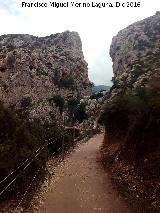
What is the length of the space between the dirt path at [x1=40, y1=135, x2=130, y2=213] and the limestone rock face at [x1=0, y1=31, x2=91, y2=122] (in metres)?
26.7

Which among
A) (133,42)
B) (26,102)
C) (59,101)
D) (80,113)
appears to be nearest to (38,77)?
(59,101)

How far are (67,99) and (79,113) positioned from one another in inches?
141

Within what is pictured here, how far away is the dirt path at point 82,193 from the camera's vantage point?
18.2 metres

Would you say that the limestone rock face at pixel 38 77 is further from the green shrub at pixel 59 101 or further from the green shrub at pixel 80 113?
the green shrub at pixel 80 113

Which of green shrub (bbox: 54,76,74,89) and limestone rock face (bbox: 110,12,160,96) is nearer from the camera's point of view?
green shrub (bbox: 54,76,74,89)

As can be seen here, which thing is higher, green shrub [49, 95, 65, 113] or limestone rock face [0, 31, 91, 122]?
limestone rock face [0, 31, 91, 122]

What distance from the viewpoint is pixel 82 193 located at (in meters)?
21.3

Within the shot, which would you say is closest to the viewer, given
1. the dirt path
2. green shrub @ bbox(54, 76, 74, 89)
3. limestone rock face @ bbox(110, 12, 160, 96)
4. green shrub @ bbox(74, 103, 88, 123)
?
the dirt path

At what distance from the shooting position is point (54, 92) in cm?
7156

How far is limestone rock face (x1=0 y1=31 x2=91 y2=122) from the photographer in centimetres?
6119

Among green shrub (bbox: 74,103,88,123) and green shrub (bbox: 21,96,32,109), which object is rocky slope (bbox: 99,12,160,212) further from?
green shrub (bbox: 74,103,88,123)

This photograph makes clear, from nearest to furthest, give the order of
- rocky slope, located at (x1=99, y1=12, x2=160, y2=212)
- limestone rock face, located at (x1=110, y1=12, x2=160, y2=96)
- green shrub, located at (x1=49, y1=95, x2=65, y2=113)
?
rocky slope, located at (x1=99, y1=12, x2=160, y2=212) < green shrub, located at (x1=49, y1=95, x2=65, y2=113) < limestone rock face, located at (x1=110, y1=12, x2=160, y2=96)

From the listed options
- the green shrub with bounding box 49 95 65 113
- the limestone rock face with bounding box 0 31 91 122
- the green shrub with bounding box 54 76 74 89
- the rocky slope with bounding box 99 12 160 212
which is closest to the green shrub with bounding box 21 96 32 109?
the limestone rock face with bounding box 0 31 91 122

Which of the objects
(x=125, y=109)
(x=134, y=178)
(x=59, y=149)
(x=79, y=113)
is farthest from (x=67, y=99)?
(x=134, y=178)
